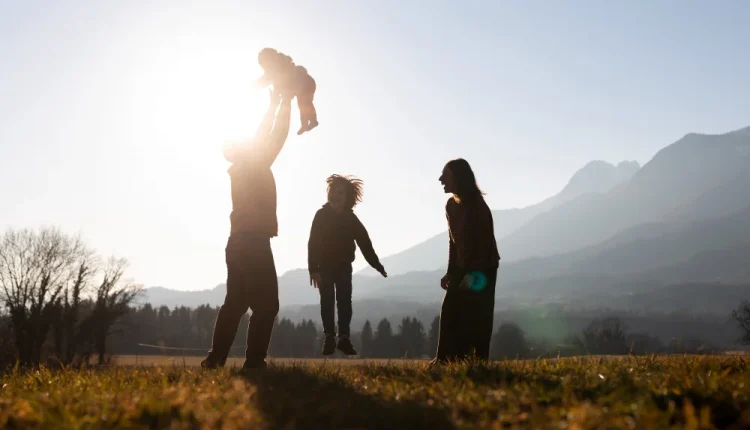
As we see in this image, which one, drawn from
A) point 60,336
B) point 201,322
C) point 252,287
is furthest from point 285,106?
point 201,322

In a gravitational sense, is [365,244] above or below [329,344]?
above

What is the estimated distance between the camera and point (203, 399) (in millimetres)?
3395

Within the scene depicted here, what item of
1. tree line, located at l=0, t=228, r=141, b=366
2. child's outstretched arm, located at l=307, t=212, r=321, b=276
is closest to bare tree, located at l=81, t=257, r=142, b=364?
tree line, located at l=0, t=228, r=141, b=366

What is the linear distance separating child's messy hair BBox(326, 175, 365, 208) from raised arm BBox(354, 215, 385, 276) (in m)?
0.34

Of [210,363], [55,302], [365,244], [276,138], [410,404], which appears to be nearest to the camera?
[410,404]

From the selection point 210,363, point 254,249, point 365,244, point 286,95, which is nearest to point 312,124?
point 286,95

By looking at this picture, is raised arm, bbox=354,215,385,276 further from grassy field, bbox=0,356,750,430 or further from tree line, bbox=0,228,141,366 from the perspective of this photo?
tree line, bbox=0,228,141,366

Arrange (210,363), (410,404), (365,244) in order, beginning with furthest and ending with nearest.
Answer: (365,244), (210,363), (410,404)

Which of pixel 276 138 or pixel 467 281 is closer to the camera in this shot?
pixel 276 138

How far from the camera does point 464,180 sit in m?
8.53

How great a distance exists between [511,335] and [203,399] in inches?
5625

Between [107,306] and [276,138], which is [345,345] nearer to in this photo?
[276,138]

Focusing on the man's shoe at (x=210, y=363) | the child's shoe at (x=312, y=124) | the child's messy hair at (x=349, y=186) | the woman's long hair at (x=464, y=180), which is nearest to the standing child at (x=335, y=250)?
the child's messy hair at (x=349, y=186)

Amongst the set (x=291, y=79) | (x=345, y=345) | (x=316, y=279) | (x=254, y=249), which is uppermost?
(x=291, y=79)
